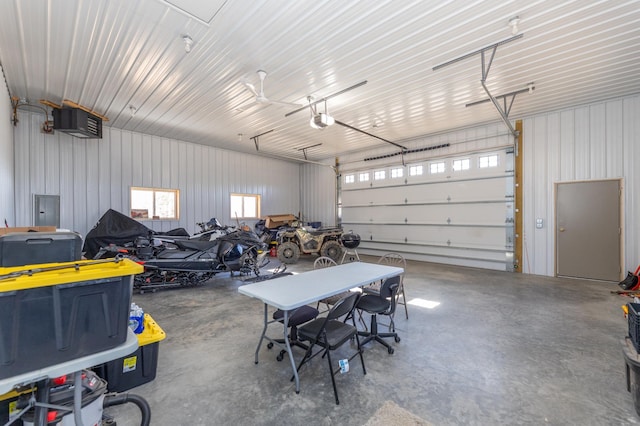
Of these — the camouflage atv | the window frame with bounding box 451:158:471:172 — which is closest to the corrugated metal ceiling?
the window frame with bounding box 451:158:471:172

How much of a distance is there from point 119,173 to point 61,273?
23.7 feet

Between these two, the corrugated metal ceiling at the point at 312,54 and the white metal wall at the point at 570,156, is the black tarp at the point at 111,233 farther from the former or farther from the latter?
the white metal wall at the point at 570,156

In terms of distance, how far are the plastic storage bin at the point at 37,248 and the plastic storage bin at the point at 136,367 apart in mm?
859

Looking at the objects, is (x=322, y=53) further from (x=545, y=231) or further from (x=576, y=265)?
(x=576, y=265)

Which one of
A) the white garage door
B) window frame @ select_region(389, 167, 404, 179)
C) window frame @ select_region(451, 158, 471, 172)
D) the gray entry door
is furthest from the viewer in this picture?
window frame @ select_region(389, 167, 404, 179)

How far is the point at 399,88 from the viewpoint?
4887mm

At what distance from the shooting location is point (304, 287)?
2578 millimetres

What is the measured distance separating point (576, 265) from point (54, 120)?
11.2m

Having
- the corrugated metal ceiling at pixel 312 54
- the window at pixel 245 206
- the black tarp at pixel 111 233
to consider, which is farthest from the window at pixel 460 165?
the black tarp at pixel 111 233

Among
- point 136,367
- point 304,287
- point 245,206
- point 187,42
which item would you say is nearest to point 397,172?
point 245,206

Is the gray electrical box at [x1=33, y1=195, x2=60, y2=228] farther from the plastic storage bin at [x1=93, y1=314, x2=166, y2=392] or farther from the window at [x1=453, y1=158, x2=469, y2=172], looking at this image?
the window at [x1=453, y1=158, x2=469, y2=172]

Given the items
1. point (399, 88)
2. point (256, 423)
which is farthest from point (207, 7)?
point (256, 423)

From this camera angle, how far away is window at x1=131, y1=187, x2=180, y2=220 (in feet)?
24.0

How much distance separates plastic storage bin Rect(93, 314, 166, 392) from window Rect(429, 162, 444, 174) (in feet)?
24.7
